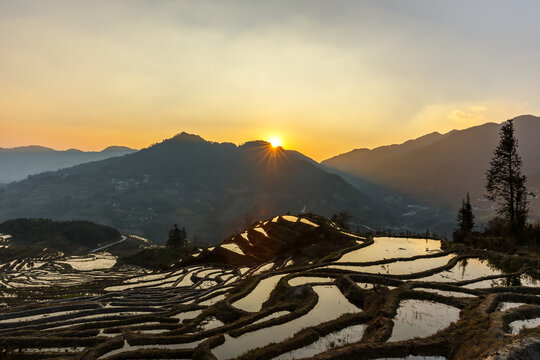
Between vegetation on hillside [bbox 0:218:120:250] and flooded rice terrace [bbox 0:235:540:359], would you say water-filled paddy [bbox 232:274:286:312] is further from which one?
vegetation on hillside [bbox 0:218:120:250]

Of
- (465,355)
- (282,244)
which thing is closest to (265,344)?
(465,355)

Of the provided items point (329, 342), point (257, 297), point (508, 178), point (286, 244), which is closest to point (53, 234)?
point (286, 244)

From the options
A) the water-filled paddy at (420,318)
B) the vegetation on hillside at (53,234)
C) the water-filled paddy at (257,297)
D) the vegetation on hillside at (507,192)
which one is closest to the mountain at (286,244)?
the water-filled paddy at (257,297)

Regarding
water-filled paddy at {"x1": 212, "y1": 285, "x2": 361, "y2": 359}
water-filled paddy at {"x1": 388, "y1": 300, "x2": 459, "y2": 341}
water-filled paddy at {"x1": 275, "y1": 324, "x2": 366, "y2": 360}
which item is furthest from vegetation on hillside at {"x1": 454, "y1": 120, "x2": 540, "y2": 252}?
water-filled paddy at {"x1": 275, "y1": 324, "x2": 366, "y2": 360}

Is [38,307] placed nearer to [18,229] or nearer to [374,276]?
[374,276]

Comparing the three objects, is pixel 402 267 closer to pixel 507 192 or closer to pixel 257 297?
pixel 257 297

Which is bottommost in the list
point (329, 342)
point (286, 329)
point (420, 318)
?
point (286, 329)
